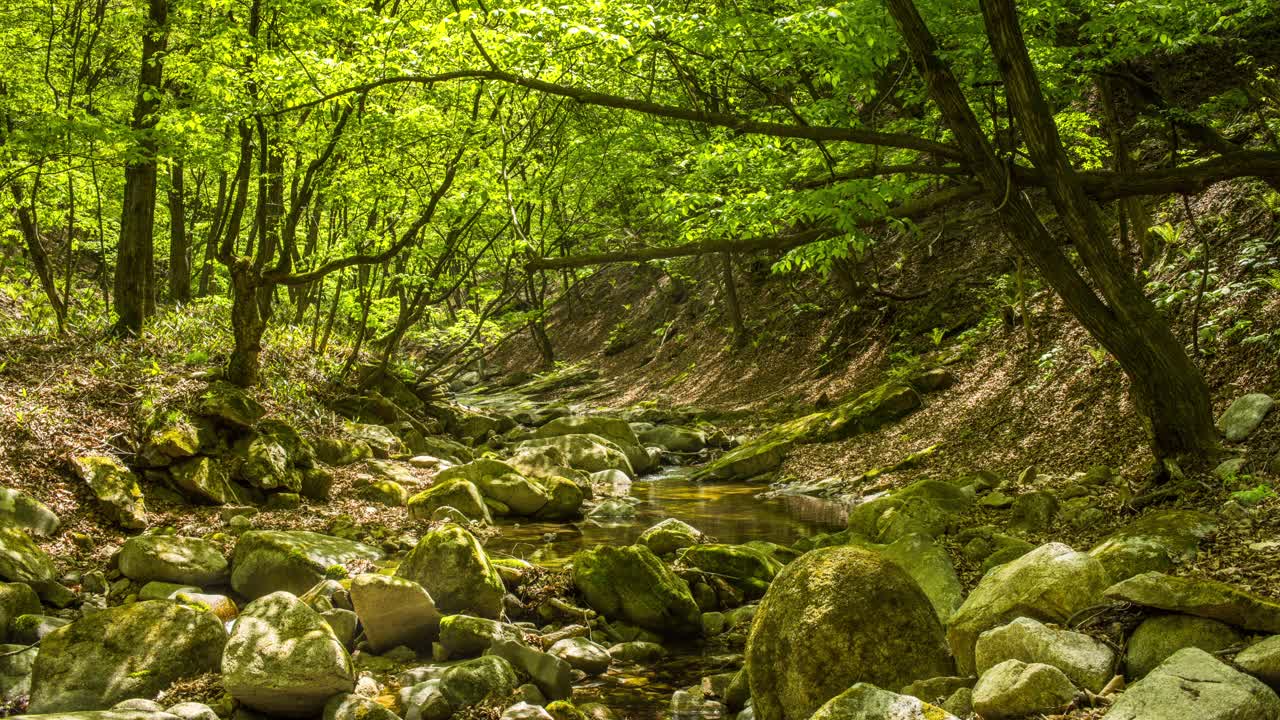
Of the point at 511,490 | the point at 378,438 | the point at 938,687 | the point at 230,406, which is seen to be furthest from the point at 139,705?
the point at 378,438

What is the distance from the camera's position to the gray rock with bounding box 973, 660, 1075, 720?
3381 millimetres

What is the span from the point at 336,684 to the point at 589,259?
4069 mm

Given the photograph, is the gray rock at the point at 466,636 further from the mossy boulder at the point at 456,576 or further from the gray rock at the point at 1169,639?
the gray rock at the point at 1169,639

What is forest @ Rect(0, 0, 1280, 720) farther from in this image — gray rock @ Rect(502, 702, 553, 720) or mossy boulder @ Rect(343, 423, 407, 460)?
mossy boulder @ Rect(343, 423, 407, 460)

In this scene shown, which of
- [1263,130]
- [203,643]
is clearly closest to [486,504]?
[203,643]

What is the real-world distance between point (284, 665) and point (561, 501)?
22.4 ft

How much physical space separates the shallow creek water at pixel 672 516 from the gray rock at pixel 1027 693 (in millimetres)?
2276

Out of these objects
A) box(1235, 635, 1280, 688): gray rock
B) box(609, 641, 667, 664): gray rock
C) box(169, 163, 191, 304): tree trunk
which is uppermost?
box(169, 163, 191, 304): tree trunk

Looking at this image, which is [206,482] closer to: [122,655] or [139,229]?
[122,655]

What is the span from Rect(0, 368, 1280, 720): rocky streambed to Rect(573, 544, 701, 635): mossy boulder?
2 cm

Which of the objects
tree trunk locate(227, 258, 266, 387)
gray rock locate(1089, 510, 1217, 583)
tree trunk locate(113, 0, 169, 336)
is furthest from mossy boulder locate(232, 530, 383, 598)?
gray rock locate(1089, 510, 1217, 583)

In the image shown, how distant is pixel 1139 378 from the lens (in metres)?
6.91

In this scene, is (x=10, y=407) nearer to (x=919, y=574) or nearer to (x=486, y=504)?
(x=486, y=504)

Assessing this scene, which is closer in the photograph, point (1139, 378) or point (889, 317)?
point (1139, 378)
